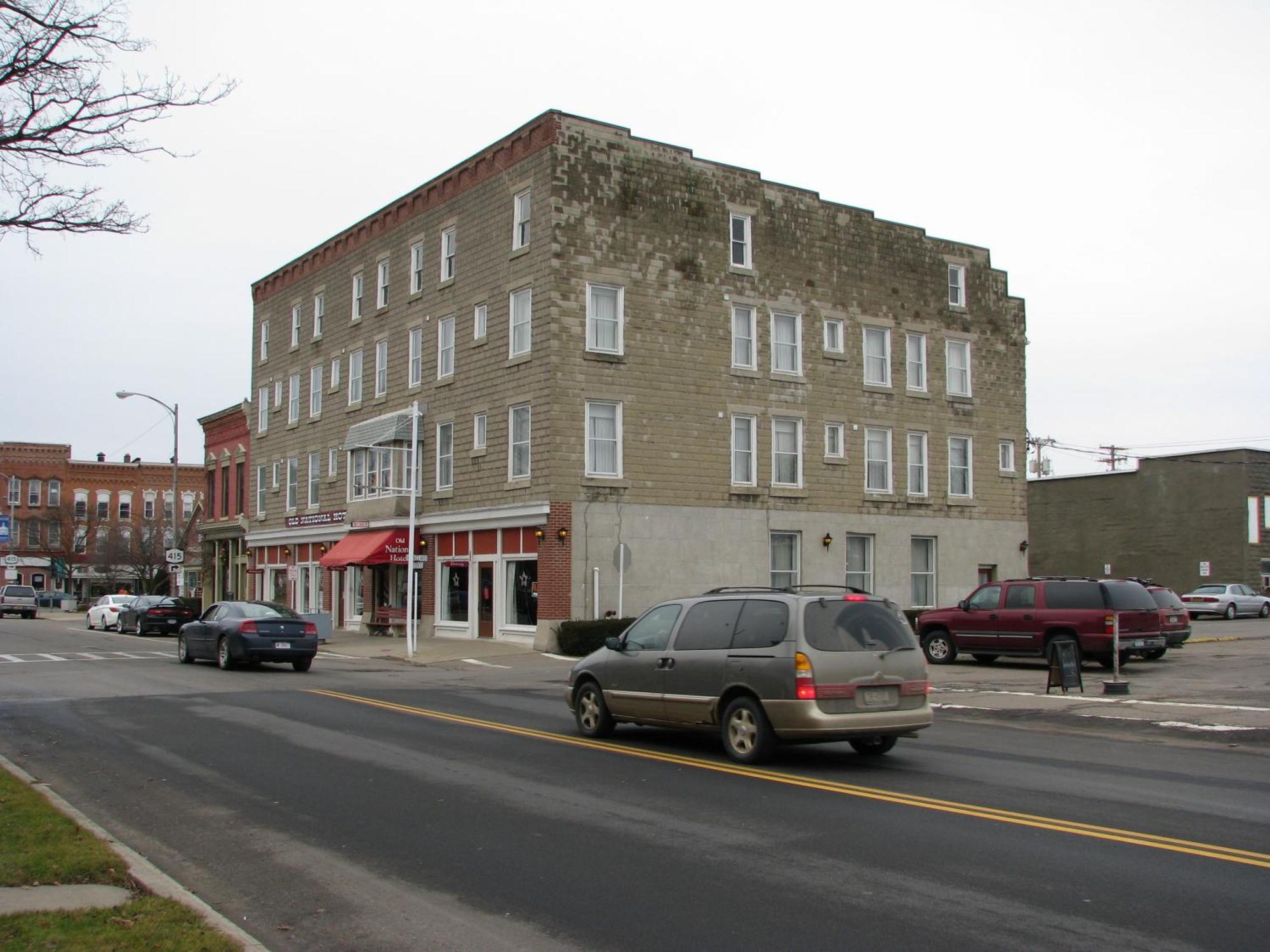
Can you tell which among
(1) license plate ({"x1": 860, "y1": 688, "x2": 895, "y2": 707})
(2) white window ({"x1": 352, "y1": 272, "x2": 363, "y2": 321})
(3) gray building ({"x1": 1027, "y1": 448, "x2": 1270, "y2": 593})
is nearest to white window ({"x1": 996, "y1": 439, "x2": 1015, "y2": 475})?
(3) gray building ({"x1": 1027, "y1": 448, "x2": 1270, "y2": 593})

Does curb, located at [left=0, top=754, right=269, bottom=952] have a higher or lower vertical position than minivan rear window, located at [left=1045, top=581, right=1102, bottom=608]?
lower

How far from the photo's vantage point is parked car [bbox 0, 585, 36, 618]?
206ft

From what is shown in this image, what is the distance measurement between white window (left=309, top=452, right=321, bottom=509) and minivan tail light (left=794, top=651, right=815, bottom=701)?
37274mm

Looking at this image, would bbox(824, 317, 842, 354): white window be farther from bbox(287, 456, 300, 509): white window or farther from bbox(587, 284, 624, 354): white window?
bbox(287, 456, 300, 509): white window

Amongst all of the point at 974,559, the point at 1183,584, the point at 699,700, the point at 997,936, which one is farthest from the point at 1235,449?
the point at 997,936

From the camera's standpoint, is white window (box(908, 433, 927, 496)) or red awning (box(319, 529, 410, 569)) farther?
white window (box(908, 433, 927, 496))

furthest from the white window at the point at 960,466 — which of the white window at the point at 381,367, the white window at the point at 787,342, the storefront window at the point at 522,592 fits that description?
the white window at the point at 381,367

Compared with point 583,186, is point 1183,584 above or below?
below

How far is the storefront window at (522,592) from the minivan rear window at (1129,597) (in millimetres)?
14807

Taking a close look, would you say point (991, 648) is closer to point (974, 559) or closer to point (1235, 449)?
point (974, 559)

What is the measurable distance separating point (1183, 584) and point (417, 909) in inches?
2166

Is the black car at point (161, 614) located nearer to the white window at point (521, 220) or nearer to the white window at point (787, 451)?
the white window at point (521, 220)

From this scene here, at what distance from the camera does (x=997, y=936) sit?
6262 millimetres

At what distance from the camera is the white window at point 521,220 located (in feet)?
110
